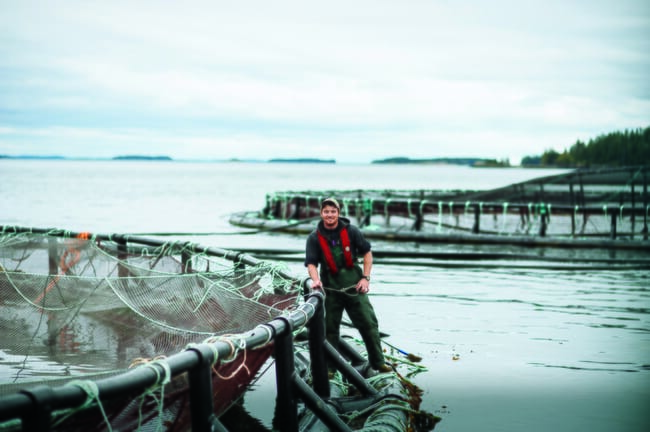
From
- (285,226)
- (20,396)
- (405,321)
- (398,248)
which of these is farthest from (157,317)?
(285,226)

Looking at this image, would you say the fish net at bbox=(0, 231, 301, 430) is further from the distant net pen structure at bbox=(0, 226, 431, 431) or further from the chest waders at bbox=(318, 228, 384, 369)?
the chest waders at bbox=(318, 228, 384, 369)

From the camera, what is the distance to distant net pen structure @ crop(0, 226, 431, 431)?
3.83 metres

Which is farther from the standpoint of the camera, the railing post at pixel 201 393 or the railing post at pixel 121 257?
the railing post at pixel 121 257

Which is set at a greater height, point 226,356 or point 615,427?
point 226,356

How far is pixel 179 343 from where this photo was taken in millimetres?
5895

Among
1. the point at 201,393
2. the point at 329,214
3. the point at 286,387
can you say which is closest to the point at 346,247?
the point at 329,214

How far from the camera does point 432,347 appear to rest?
9523 mm

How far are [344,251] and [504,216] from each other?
1889 centimetres

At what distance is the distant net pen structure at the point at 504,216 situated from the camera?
2302 centimetres

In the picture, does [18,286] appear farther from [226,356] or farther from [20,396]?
[20,396]

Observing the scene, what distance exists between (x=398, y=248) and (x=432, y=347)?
1216 centimetres

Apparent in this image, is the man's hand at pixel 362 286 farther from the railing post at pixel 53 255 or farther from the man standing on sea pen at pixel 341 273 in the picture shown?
the railing post at pixel 53 255

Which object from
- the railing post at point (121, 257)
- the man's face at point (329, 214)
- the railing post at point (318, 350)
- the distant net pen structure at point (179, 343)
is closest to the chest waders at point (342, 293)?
the man's face at point (329, 214)

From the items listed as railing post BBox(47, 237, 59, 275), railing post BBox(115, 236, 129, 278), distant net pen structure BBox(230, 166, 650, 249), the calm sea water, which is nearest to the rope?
the calm sea water
